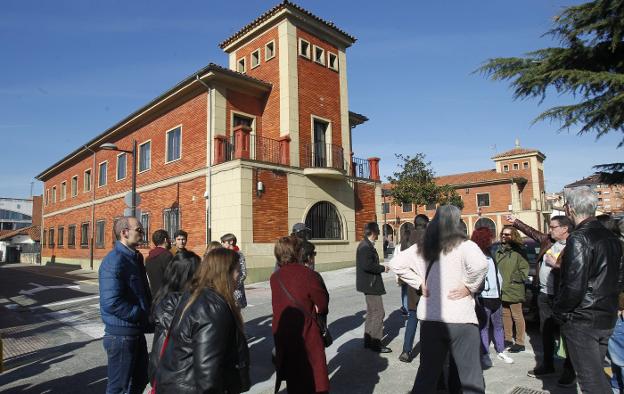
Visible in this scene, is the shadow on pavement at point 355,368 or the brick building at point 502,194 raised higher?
the brick building at point 502,194

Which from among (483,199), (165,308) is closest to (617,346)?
(165,308)

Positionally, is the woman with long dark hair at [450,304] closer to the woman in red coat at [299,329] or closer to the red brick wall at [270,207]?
the woman in red coat at [299,329]

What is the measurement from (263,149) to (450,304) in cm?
1395

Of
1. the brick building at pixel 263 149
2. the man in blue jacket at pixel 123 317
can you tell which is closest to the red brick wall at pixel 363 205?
the brick building at pixel 263 149

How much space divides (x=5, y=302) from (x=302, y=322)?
40.7 ft

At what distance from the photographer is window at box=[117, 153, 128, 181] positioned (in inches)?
858

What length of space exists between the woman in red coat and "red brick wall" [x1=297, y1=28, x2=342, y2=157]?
519 inches

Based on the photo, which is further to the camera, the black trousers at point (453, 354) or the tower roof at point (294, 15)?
the tower roof at point (294, 15)

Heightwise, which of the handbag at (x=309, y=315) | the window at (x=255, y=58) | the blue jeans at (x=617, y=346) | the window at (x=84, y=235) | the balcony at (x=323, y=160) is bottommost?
the blue jeans at (x=617, y=346)

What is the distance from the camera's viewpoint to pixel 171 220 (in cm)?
1712

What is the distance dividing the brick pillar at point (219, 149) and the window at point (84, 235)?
1558cm

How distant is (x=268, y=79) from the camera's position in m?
16.9

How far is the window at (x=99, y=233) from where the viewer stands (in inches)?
928

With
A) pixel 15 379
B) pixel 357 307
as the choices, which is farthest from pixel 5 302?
pixel 357 307
